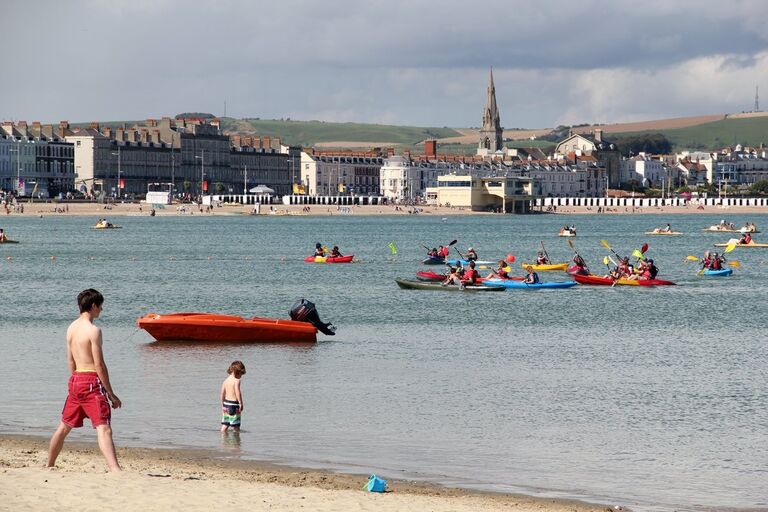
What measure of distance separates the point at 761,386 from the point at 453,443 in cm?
1078

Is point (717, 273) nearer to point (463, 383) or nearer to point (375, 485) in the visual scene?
point (463, 383)

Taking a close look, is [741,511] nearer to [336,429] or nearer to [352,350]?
[336,429]

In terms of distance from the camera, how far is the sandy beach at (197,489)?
1714 cm

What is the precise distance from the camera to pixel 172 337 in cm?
3894

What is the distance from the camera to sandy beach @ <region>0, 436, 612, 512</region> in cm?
1714

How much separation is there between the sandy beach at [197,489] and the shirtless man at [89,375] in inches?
31.7

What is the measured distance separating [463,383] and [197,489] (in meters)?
15.2

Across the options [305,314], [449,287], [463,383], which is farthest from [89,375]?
[449,287]

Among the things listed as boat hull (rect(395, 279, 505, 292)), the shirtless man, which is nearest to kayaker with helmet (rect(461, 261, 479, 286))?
boat hull (rect(395, 279, 505, 292))

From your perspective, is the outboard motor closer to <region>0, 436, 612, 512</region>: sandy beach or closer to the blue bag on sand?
<region>0, 436, 612, 512</region>: sandy beach

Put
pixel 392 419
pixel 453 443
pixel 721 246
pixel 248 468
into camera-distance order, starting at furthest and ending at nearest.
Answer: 1. pixel 721 246
2. pixel 392 419
3. pixel 453 443
4. pixel 248 468

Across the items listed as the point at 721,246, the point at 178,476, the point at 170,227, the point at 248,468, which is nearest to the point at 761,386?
the point at 248,468

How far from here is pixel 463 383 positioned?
108 ft

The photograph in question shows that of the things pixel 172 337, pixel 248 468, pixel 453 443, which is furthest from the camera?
pixel 172 337
